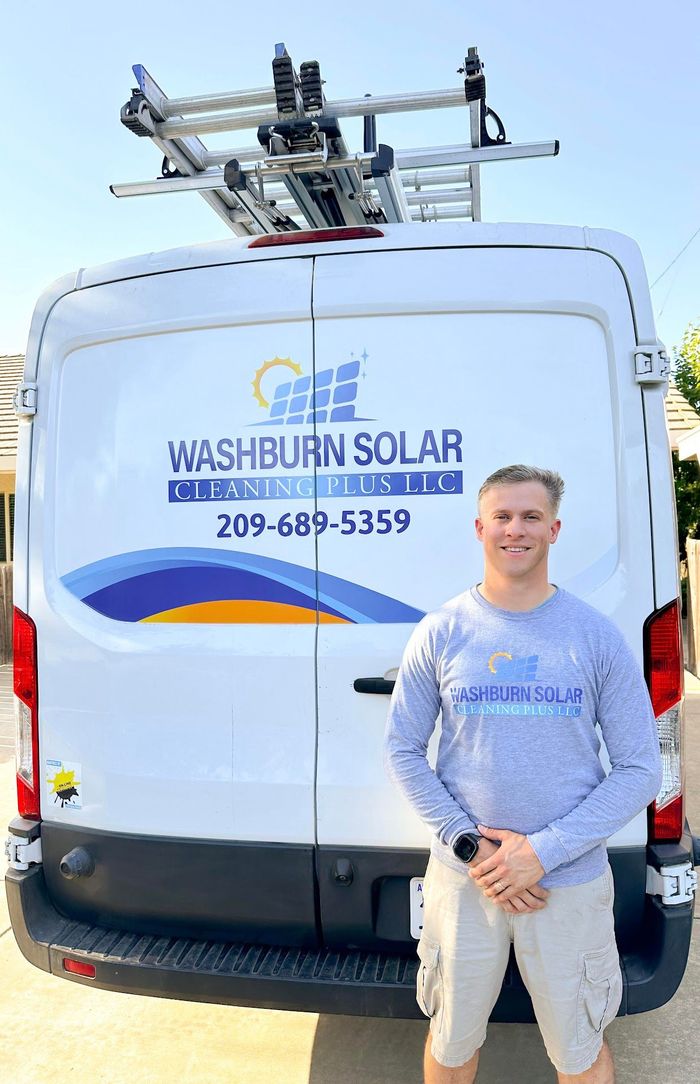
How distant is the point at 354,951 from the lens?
2488mm

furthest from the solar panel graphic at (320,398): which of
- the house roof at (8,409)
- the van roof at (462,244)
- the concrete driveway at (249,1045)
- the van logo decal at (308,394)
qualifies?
the house roof at (8,409)

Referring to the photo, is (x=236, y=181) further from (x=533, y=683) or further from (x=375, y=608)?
(x=533, y=683)

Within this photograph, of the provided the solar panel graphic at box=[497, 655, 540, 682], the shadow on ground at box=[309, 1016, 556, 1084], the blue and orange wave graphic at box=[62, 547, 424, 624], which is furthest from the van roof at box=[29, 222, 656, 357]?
the shadow on ground at box=[309, 1016, 556, 1084]

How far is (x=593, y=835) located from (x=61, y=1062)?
7.04ft

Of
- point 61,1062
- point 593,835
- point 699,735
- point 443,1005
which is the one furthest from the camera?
→ point 699,735

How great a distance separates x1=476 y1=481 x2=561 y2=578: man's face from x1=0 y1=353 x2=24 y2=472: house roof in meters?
8.81

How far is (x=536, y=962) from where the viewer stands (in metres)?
2.08

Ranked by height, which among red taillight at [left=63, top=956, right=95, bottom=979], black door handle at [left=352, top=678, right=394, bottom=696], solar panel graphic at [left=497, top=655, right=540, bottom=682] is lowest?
red taillight at [left=63, top=956, right=95, bottom=979]

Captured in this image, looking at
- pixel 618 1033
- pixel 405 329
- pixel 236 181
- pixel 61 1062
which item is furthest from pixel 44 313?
pixel 618 1033

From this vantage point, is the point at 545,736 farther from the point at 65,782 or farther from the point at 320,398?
the point at 65,782

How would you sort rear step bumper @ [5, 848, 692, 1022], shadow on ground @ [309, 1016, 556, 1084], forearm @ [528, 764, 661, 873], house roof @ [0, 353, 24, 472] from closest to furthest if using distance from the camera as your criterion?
forearm @ [528, 764, 661, 873], rear step bumper @ [5, 848, 692, 1022], shadow on ground @ [309, 1016, 556, 1084], house roof @ [0, 353, 24, 472]

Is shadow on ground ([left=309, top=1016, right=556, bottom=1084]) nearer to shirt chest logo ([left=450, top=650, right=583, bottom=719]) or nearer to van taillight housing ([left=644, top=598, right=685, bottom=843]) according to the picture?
van taillight housing ([left=644, top=598, right=685, bottom=843])

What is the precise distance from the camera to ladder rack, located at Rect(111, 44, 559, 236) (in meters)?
2.75

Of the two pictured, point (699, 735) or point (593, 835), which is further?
point (699, 735)
